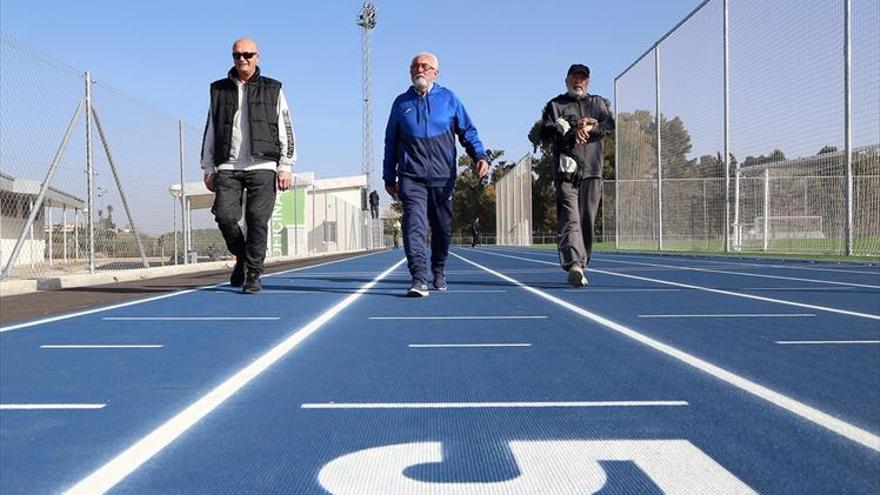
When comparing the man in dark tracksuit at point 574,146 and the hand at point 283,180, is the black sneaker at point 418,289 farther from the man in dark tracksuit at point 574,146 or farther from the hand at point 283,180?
the man in dark tracksuit at point 574,146

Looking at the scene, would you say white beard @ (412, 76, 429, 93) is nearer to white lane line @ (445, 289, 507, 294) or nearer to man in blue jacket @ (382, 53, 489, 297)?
man in blue jacket @ (382, 53, 489, 297)

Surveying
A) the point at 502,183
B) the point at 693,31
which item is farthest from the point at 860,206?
the point at 502,183

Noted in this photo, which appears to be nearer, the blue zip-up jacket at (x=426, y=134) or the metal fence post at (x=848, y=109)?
the blue zip-up jacket at (x=426, y=134)

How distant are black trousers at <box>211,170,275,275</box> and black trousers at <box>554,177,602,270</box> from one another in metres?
2.74

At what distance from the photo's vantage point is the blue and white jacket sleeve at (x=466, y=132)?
22.0 ft

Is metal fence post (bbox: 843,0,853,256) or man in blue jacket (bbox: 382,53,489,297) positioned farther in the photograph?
metal fence post (bbox: 843,0,853,256)

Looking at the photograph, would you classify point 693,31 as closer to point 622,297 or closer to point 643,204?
point 643,204

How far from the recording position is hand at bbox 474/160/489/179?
21.0 ft

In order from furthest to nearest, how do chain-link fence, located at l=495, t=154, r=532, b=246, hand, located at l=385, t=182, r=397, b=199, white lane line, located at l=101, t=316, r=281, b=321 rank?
chain-link fence, located at l=495, t=154, r=532, b=246, hand, located at l=385, t=182, r=397, b=199, white lane line, located at l=101, t=316, r=281, b=321

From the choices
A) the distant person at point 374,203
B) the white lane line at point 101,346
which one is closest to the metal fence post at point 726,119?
the white lane line at point 101,346

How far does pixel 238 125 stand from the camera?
6621 mm

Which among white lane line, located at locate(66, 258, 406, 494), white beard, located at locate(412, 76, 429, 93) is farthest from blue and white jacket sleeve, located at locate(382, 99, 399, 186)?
white lane line, located at locate(66, 258, 406, 494)

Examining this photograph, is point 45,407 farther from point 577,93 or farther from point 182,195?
point 182,195

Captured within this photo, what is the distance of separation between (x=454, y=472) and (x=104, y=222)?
10.9 meters
